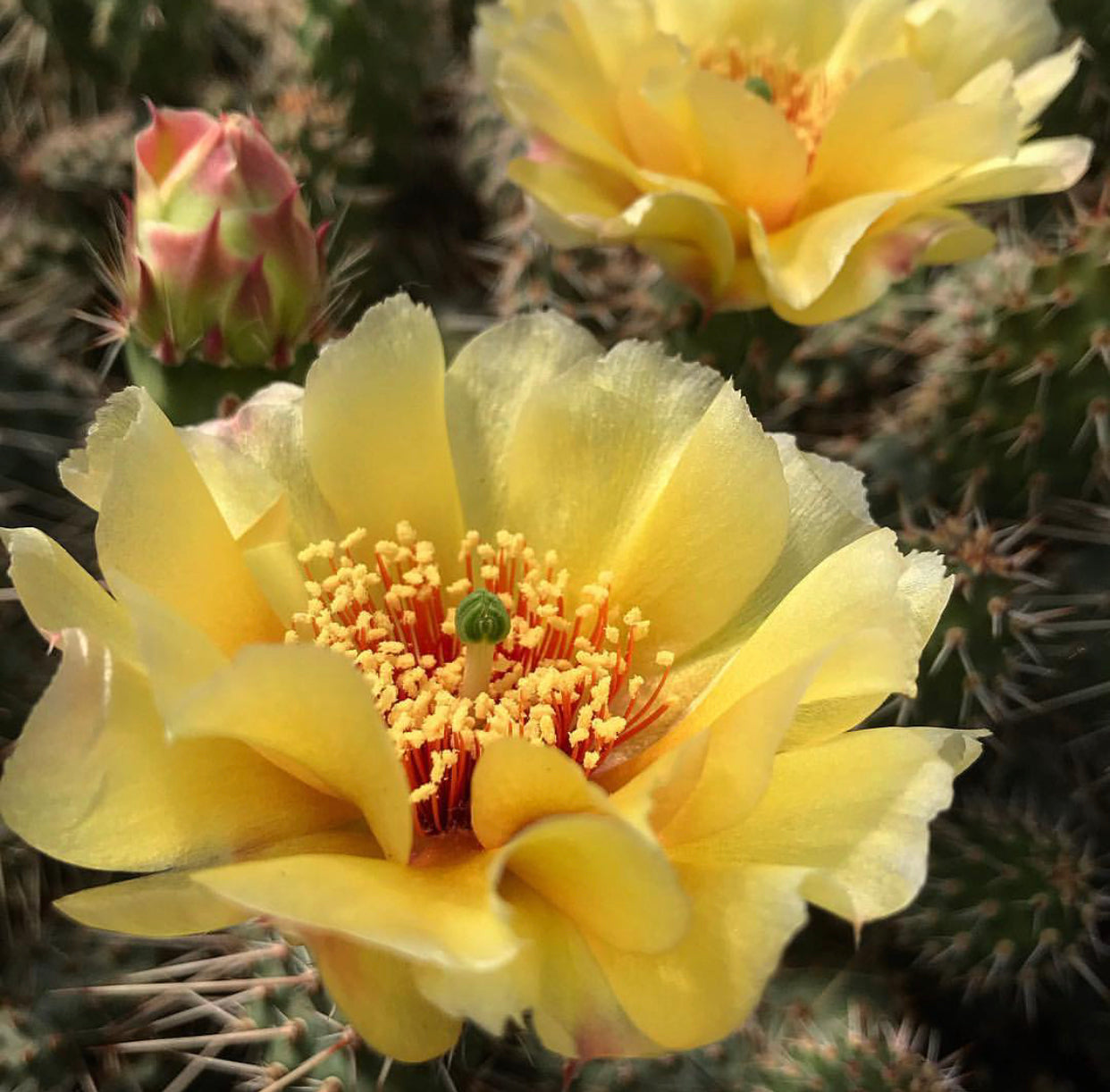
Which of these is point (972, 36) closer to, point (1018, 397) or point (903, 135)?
point (903, 135)

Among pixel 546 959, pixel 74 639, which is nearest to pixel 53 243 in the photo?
pixel 74 639

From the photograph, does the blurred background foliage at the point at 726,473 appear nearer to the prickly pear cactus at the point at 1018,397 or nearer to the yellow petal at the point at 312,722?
the prickly pear cactus at the point at 1018,397

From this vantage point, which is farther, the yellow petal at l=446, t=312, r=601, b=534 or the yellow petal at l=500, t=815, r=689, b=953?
the yellow petal at l=446, t=312, r=601, b=534

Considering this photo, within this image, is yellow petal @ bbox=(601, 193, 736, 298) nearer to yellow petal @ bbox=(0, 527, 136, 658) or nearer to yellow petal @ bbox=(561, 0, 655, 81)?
yellow petal @ bbox=(561, 0, 655, 81)

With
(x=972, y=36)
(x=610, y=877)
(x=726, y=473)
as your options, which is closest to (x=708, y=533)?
(x=726, y=473)

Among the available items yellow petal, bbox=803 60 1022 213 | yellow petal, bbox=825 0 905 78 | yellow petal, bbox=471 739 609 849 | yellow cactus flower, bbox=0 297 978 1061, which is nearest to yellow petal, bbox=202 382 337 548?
yellow cactus flower, bbox=0 297 978 1061

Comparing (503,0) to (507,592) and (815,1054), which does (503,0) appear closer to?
(507,592)
